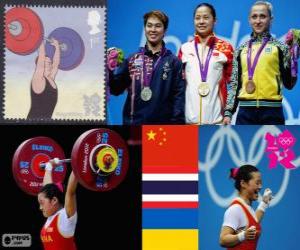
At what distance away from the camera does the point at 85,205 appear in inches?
308

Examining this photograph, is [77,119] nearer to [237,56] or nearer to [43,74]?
[43,74]

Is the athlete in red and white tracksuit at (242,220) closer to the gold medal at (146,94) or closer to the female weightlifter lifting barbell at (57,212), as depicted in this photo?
the gold medal at (146,94)

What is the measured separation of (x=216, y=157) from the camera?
7.84 m

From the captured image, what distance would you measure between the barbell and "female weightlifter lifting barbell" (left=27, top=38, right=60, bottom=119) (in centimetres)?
8

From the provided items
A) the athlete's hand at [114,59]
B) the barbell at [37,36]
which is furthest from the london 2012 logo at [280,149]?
the barbell at [37,36]

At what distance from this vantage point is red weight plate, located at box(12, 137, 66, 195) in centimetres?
784

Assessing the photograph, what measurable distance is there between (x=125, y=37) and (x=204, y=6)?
142cm

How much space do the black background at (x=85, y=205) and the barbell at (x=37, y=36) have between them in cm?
58

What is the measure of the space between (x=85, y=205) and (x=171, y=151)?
824 millimetres

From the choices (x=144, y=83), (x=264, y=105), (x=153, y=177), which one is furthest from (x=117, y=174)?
(x=264, y=105)

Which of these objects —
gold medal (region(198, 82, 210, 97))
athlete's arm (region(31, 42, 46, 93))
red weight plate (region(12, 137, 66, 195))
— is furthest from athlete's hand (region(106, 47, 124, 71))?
red weight plate (region(12, 137, 66, 195))

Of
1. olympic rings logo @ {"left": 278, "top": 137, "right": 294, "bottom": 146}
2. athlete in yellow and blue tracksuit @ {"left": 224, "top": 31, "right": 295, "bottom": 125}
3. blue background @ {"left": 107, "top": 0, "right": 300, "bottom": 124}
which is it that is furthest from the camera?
blue background @ {"left": 107, "top": 0, "right": 300, "bottom": 124}

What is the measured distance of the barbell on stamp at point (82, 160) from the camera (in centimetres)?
771

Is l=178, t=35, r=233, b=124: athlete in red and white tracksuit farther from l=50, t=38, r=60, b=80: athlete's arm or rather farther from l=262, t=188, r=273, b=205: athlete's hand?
l=50, t=38, r=60, b=80: athlete's arm
